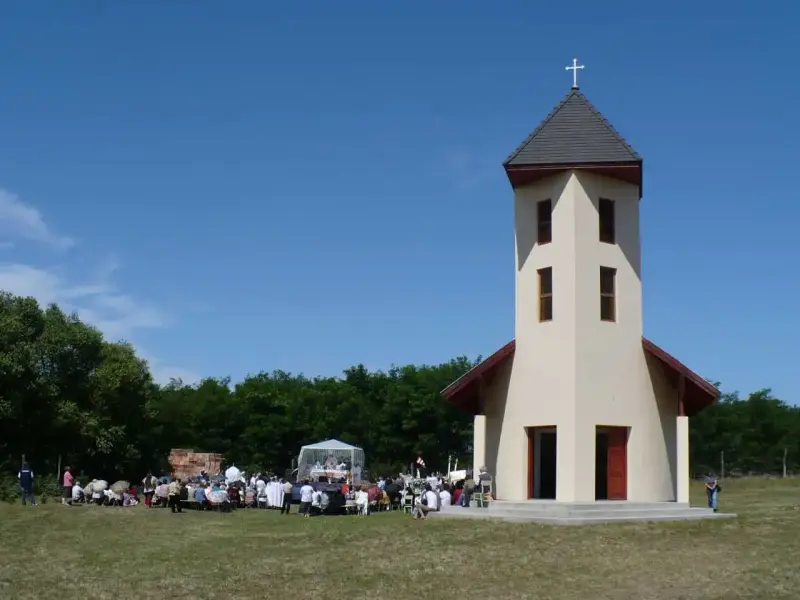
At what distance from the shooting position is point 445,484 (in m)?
29.1

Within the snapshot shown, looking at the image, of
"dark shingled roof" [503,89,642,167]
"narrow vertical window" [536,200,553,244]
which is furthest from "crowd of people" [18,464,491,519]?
"dark shingled roof" [503,89,642,167]

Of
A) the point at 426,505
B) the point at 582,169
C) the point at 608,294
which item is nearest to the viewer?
the point at 426,505

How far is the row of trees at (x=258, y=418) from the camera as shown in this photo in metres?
48.2

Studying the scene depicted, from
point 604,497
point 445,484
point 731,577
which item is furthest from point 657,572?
point 445,484

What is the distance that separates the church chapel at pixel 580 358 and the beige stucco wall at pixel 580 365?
1.3 inches

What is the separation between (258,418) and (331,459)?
106 feet

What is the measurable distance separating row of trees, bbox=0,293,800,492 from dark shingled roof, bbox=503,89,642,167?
99.9 ft

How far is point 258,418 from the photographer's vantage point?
7188 cm

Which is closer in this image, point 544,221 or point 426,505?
point 426,505

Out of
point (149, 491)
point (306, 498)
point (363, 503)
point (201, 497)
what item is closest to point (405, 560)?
point (306, 498)

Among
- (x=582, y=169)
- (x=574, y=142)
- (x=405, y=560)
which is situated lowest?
(x=405, y=560)

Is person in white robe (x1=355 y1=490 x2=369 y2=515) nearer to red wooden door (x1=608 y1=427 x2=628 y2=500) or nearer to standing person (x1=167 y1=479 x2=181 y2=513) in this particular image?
standing person (x1=167 y1=479 x2=181 y2=513)

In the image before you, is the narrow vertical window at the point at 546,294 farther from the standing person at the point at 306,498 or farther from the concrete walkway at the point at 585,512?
the standing person at the point at 306,498

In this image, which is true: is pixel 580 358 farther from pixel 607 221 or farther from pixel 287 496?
pixel 287 496
